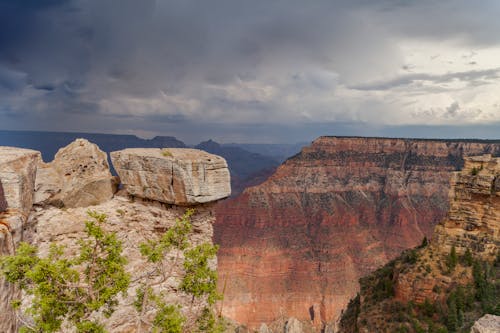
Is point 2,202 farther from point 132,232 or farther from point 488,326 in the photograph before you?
point 488,326

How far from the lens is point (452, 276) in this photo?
938 inches

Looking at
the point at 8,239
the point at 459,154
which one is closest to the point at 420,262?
the point at 8,239

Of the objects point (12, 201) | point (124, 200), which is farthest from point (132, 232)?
point (12, 201)

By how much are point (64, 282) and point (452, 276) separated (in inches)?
1024

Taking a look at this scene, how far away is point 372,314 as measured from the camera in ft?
77.2

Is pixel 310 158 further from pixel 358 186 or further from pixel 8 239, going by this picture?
pixel 8 239

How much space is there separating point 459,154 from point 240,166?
141 meters

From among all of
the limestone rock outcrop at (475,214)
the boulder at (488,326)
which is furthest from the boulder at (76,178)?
the limestone rock outcrop at (475,214)

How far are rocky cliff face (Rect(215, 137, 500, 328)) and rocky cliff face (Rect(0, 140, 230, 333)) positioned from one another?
132 ft

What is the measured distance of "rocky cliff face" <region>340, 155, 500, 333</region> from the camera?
2123cm

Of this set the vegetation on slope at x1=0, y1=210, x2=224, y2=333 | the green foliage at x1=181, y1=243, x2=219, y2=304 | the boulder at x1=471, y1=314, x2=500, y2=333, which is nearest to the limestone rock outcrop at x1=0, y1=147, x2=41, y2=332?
the vegetation on slope at x1=0, y1=210, x2=224, y2=333

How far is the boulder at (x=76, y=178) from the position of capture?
8602mm

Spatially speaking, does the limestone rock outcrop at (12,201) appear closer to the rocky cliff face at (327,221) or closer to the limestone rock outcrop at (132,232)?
the limestone rock outcrop at (132,232)

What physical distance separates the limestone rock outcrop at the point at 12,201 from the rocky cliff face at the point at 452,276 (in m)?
21.6
